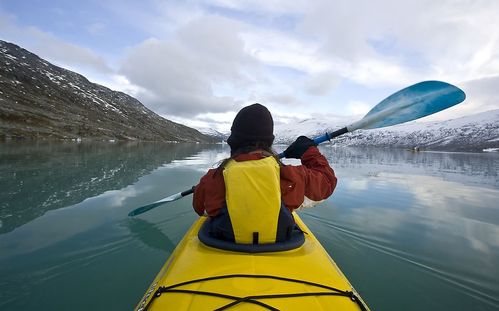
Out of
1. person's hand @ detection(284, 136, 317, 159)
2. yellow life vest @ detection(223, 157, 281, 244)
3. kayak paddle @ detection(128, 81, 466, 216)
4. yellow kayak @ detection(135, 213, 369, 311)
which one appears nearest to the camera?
yellow kayak @ detection(135, 213, 369, 311)

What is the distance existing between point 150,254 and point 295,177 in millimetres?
4658

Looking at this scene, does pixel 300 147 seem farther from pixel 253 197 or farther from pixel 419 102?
pixel 419 102

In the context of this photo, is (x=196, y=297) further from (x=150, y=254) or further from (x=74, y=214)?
(x=74, y=214)

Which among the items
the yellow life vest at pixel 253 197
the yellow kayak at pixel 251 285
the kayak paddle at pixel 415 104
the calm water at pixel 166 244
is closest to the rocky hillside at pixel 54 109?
the calm water at pixel 166 244

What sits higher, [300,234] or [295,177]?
[295,177]

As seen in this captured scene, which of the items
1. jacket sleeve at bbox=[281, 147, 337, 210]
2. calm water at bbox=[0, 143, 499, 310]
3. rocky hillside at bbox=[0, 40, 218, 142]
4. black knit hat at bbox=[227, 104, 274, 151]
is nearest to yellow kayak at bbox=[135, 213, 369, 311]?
jacket sleeve at bbox=[281, 147, 337, 210]

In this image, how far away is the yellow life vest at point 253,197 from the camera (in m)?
2.87

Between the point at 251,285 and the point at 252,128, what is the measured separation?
5.59ft

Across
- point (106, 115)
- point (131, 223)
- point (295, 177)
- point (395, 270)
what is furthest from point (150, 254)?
point (106, 115)

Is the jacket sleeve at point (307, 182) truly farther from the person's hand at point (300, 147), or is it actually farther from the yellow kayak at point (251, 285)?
the yellow kayak at point (251, 285)

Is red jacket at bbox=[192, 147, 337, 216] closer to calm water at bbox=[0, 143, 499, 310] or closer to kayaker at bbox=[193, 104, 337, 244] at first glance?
kayaker at bbox=[193, 104, 337, 244]

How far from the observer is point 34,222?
7977 millimetres

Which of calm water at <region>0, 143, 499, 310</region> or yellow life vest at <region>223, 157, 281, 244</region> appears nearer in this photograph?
yellow life vest at <region>223, 157, 281, 244</region>

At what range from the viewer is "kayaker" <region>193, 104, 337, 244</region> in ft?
9.48
